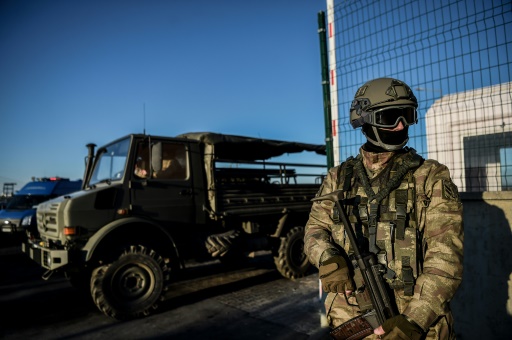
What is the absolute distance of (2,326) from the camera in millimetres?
4168

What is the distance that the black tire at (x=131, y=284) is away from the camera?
4215 millimetres

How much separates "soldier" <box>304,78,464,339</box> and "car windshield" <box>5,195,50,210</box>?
35.5ft

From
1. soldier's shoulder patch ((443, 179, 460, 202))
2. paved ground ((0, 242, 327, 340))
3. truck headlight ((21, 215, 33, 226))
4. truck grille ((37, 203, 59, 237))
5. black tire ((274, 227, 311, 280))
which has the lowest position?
paved ground ((0, 242, 327, 340))

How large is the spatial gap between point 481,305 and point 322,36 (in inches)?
114

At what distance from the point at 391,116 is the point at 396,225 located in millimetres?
544

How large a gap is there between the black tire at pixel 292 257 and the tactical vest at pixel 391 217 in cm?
434

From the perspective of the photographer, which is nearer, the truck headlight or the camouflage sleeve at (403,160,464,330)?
the camouflage sleeve at (403,160,464,330)

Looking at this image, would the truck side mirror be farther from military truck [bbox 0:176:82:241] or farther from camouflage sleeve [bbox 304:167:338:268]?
military truck [bbox 0:176:82:241]

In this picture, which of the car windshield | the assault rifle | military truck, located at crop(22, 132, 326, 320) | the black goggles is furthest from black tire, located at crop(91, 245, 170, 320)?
the car windshield

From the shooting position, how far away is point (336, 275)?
1.59 metres

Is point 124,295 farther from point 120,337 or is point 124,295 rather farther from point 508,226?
point 508,226

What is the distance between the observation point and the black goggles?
5.78 feet

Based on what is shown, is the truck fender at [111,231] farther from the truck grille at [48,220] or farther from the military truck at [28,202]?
the military truck at [28,202]

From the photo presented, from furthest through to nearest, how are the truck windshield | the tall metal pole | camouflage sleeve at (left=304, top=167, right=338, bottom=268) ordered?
the truck windshield < the tall metal pole < camouflage sleeve at (left=304, top=167, right=338, bottom=268)
